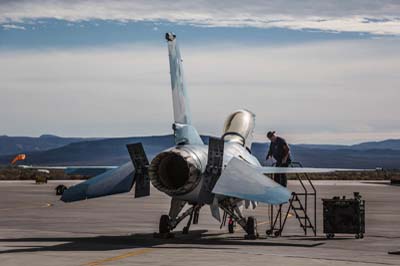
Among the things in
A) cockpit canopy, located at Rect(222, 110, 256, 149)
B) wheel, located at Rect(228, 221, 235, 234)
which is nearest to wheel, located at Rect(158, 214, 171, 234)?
wheel, located at Rect(228, 221, 235, 234)

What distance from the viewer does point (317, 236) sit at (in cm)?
2669

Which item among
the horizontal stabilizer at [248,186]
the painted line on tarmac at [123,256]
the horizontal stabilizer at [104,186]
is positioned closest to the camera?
Answer: the painted line on tarmac at [123,256]

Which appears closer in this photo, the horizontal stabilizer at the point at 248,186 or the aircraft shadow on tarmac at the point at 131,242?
the aircraft shadow on tarmac at the point at 131,242

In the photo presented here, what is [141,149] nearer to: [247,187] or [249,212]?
[247,187]

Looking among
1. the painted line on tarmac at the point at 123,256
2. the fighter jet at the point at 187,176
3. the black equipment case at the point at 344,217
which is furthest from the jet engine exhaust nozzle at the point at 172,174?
the black equipment case at the point at 344,217

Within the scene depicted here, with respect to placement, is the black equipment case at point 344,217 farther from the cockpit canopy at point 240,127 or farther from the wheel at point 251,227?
the cockpit canopy at point 240,127

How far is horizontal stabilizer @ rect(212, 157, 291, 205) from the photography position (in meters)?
22.6

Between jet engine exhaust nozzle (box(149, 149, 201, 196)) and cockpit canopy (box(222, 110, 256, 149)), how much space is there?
482cm

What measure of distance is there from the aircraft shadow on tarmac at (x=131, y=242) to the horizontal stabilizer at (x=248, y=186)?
1.49m

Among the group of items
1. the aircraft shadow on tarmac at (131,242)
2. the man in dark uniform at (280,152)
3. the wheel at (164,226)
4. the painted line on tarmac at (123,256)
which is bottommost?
the painted line on tarmac at (123,256)

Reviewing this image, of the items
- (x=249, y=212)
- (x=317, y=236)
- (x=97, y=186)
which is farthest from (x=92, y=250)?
(x=249, y=212)

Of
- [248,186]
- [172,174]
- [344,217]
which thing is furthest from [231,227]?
[248,186]

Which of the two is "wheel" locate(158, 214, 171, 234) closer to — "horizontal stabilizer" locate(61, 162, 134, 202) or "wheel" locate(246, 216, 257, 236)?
"horizontal stabilizer" locate(61, 162, 134, 202)

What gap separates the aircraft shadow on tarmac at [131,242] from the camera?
2203 cm
